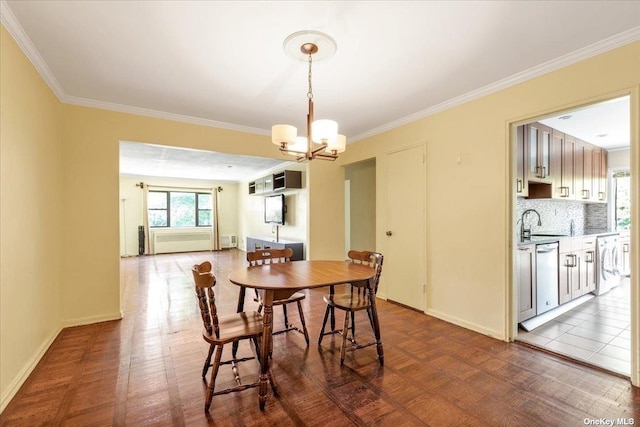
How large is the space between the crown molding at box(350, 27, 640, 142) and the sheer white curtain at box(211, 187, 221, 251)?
24.6 feet

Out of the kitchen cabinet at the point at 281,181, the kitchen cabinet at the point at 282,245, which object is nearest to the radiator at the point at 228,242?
the kitchen cabinet at the point at 282,245

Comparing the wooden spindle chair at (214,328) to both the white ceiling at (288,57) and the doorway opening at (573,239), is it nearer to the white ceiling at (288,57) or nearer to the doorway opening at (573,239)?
the white ceiling at (288,57)

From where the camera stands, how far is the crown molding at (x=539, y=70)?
2.01 metres

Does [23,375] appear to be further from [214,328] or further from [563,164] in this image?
[563,164]

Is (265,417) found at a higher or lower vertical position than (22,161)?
lower

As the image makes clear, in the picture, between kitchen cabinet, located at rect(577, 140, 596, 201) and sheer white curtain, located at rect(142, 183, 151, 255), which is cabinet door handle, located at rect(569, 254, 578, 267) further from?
sheer white curtain, located at rect(142, 183, 151, 255)


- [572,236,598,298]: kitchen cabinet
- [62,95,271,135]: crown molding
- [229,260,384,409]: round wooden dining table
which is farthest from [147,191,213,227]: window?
[572,236,598,298]: kitchen cabinet

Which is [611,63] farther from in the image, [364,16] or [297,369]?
[297,369]

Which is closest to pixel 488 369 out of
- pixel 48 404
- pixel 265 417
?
pixel 265 417

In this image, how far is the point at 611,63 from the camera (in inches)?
82.4

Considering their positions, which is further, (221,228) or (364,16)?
(221,228)

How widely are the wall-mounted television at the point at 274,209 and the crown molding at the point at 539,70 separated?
3912mm

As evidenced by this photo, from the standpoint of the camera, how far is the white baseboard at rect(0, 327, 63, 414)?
1796 mm

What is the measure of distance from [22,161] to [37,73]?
0.84m
